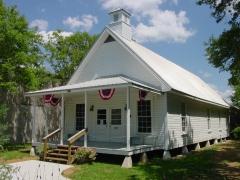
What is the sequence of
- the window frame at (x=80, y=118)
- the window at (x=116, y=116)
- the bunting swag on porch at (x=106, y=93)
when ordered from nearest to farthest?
the bunting swag on porch at (x=106, y=93) → the window at (x=116, y=116) → the window frame at (x=80, y=118)

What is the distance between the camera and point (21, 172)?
11812 mm

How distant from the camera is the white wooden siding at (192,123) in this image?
55.9 ft

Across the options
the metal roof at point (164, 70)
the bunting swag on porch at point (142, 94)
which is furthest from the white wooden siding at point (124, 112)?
the metal roof at point (164, 70)

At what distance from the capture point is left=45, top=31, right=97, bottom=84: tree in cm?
3353

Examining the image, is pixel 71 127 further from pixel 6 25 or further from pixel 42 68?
pixel 6 25

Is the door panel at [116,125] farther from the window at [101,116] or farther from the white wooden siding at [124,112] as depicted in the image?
the window at [101,116]

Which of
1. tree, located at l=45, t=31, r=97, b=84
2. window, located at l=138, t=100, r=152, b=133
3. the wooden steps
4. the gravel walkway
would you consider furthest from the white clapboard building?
tree, located at l=45, t=31, r=97, b=84

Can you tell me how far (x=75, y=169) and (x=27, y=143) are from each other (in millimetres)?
10324

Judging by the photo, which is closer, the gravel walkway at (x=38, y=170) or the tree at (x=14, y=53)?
the gravel walkway at (x=38, y=170)

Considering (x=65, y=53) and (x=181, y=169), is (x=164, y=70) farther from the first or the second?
(x=65, y=53)

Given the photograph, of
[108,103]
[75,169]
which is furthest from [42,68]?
[75,169]

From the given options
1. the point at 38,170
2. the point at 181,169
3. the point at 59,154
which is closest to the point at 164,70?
the point at 181,169

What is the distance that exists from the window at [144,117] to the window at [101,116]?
2418 millimetres

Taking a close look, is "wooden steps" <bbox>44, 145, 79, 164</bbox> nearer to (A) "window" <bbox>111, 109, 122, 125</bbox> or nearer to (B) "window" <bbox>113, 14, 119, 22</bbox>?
(A) "window" <bbox>111, 109, 122, 125</bbox>
